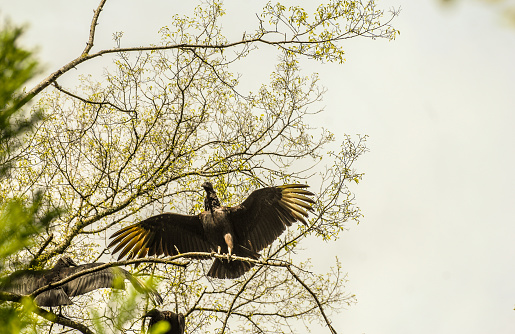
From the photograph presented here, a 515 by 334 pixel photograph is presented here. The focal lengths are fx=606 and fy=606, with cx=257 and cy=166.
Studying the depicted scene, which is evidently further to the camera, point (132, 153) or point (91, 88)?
point (91, 88)

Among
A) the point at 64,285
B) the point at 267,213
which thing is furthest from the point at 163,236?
the point at 64,285

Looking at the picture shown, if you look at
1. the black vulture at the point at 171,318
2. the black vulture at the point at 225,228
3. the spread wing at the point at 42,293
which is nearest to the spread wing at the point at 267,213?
the black vulture at the point at 225,228

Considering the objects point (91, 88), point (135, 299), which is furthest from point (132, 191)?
point (135, 299)

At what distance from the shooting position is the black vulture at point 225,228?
6984 millimetres

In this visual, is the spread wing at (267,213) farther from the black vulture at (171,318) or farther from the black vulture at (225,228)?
the black vulture at (171,318)

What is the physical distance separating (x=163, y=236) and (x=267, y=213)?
1374 millimetres

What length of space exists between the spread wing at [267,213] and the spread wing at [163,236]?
0.50 metres

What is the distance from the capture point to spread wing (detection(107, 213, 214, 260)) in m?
7.37

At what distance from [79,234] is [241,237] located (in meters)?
2.46

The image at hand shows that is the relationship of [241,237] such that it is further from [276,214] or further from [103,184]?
[103,184]

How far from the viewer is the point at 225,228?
703cm

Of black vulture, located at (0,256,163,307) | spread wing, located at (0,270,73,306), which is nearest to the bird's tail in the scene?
black vulture, located at (0,256,163,307)

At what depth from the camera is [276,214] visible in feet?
23.4

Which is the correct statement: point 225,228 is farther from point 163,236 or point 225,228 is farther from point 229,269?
point 163,236
